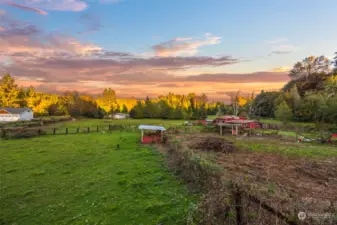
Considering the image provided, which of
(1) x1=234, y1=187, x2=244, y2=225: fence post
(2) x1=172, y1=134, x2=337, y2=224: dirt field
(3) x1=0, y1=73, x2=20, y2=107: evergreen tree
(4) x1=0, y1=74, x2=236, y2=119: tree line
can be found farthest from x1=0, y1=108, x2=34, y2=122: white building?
(1) x1=234, y1=187, x2=244, y2=225: fence post

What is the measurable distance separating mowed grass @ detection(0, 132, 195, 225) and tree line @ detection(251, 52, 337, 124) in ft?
122

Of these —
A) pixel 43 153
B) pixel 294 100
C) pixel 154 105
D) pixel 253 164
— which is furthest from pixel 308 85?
pixel 43 153

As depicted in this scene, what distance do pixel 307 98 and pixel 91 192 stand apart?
5110 cm

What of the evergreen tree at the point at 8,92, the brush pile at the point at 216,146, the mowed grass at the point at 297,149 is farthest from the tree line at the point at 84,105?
the brush pile at the point at 216,146

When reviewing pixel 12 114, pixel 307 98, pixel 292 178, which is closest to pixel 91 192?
pixel 292 178

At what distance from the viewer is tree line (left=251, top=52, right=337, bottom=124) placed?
3644 cm

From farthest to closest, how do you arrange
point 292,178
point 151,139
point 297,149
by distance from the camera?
point 151,139
point 297,149
point 292,178

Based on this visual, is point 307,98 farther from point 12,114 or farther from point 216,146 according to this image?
point 12,114

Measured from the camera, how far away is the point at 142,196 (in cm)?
713

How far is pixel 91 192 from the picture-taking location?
25.0 ft

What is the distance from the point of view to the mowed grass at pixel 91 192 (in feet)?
19.2

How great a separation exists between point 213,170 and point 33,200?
288 inches

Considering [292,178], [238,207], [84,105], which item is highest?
[84,105]

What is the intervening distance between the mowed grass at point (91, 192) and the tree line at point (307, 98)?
3716 cm
